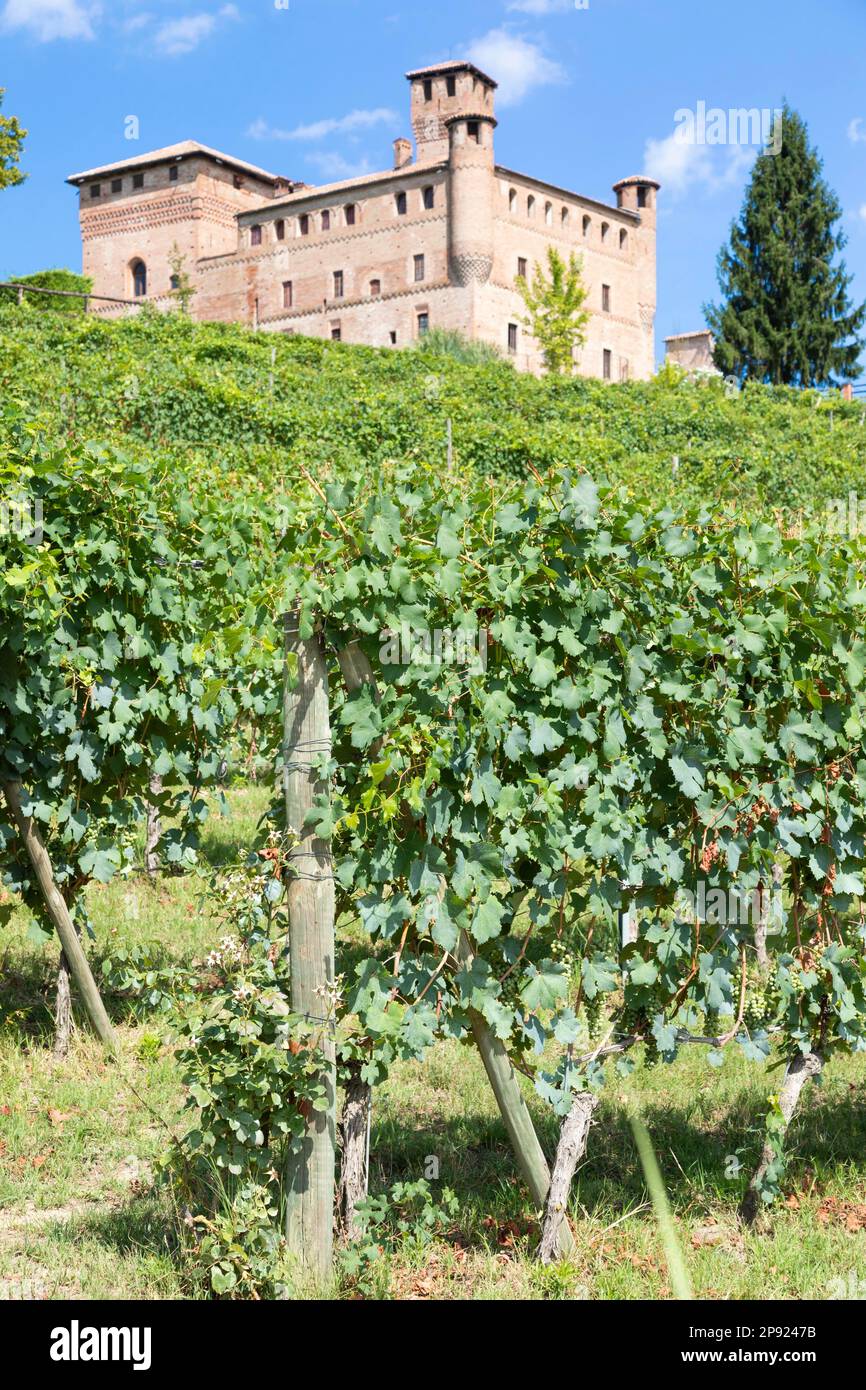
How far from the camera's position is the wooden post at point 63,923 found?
544cm

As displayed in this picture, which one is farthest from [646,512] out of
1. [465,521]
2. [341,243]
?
[341,243]

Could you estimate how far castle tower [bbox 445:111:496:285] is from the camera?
50719mm

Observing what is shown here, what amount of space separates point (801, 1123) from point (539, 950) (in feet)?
5.04

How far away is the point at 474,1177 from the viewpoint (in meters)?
4.32

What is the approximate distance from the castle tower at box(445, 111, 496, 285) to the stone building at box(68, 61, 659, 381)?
0.06 m

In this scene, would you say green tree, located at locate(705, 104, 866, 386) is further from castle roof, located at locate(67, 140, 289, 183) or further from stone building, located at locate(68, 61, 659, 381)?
castle roof, located at locate(67, 140, 289, 183)

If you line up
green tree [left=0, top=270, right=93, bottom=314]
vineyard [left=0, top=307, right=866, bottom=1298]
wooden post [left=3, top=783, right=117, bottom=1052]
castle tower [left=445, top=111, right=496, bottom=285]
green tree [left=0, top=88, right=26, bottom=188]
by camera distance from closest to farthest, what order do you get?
vineyard [left=0, top=307, right=866, bottom=1298]
wooden post [left=3, top=783, right=117, bottom=1052]
green tree [left=0, top=88, right=26, bottom=188]
green tree [left=0, top=270, right=93, bottom=314]
castle tower [left=445, top=111, right=496, bottom=285]

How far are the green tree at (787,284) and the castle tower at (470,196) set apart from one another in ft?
31.7

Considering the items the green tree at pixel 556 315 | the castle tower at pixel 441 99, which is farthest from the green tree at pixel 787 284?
the castle tower at pixel 441 99

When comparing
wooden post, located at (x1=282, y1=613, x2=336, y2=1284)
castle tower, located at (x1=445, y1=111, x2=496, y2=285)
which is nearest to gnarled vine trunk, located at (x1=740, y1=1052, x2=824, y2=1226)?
wooden post, located at (x1=282, y1=613, x2=336, y2=1284)

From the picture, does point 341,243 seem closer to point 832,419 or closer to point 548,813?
point 832,419

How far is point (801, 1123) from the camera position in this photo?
492cm

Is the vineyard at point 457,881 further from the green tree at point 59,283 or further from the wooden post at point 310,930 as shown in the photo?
the green tree at point 59,283

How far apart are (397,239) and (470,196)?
4.09 meters
